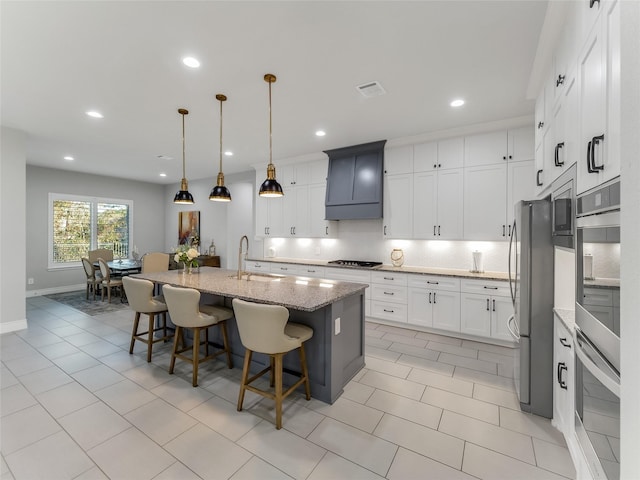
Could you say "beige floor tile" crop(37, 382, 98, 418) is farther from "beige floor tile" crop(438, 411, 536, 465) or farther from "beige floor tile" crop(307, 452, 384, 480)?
"beige floor tile" crop(438, 411, 536, 465)

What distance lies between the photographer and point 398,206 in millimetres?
4691

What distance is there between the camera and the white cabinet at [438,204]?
166 inches

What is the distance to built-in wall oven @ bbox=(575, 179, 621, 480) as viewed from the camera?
43.1 inches

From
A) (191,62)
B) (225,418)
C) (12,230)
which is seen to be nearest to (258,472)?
(225,418)

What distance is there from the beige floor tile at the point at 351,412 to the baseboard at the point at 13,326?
4.77 metres

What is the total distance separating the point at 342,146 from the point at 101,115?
3.50 m

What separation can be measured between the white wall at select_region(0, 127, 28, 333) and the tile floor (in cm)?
132

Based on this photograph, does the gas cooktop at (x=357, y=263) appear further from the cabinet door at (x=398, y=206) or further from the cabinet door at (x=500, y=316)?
the cabinet door at (x=500, y=316)

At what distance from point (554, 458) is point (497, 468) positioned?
432mm

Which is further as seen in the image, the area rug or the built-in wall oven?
the area rug

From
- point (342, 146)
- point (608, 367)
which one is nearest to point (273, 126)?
point (342, 146)

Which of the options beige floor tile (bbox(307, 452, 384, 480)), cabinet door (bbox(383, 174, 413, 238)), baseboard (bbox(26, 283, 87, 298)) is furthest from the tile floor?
baseboard (bbox(26, 283, 87, 298))

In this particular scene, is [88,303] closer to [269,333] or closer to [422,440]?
[269,333]

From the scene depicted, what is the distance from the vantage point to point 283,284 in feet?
10.1
